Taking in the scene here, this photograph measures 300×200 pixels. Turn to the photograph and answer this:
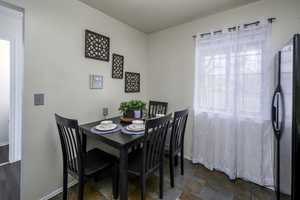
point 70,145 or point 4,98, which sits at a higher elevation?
point 4,98

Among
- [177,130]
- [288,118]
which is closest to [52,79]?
[177,130]

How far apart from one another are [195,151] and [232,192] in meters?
0.75

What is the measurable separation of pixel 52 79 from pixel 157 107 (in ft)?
5.86

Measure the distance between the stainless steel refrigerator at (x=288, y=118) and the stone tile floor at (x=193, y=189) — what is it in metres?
0.31

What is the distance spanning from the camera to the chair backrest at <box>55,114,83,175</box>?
127 centimetres

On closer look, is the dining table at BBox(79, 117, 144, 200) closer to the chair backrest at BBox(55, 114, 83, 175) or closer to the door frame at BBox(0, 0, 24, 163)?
the chair backrest at BBox(55, 114, 83, 175)

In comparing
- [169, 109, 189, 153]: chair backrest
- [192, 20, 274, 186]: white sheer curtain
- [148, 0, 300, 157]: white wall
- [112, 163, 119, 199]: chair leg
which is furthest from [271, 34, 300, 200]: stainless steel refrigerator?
[112, 163, 119, 199]: chair leg

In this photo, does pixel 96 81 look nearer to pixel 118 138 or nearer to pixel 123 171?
pixel 118 138

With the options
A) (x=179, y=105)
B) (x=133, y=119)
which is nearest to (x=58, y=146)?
(x=133, y=119)

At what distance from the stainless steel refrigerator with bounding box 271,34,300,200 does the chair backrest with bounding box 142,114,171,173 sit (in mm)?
1041

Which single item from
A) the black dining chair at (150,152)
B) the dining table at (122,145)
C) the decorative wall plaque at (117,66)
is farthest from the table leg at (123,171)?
the decorative wall plaque at (117,66)

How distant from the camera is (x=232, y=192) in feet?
5.67

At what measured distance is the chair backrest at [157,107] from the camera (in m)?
2.68

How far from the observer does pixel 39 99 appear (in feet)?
4.99
